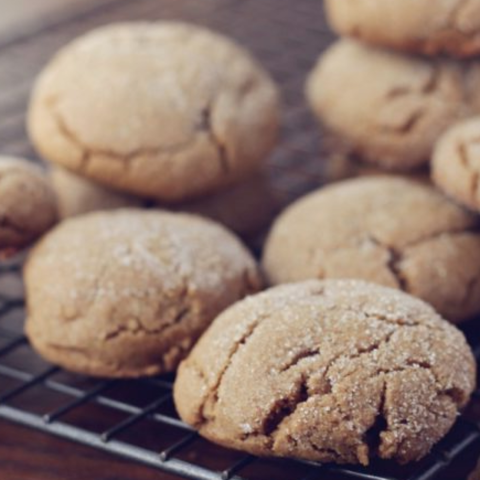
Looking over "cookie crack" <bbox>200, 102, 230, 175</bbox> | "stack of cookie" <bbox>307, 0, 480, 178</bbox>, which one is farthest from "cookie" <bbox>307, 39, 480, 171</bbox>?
"cookie crack" <bbox>200, 102, 230, 175</bbox>

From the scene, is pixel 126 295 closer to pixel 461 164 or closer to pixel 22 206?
pixel 22 206

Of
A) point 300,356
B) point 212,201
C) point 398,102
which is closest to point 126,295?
point 300,356

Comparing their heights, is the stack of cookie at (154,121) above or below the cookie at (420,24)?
below

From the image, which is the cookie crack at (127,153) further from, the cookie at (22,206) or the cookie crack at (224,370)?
the cookie crack at (224,370)

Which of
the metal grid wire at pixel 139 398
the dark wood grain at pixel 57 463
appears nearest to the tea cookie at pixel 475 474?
the metal grid wire at pixel 139 398

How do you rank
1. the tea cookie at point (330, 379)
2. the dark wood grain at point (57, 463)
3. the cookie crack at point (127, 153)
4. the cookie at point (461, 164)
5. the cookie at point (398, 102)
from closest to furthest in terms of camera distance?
1. the tea cookie at point (330, 379)
2. the dark wood grain at point (57, 463)
3. the cookie at point (461, 164)
4. the cookie crack at point (127, 153)
5. the cookie at point (398, 102)
